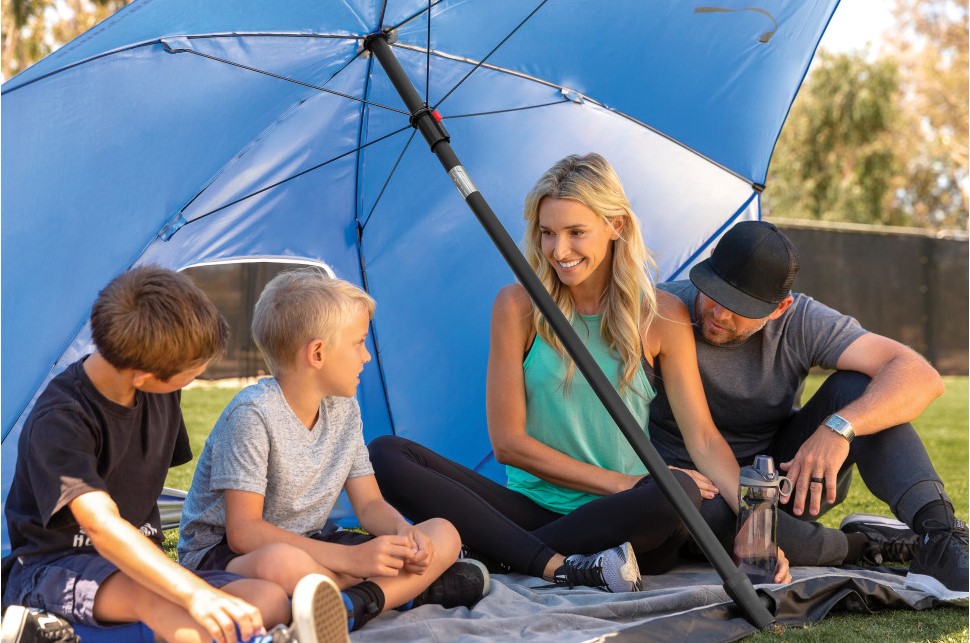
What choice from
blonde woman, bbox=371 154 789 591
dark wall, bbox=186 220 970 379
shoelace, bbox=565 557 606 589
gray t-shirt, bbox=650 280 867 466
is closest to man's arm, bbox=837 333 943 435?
gray t-shirt, bbox=650 280 867 466

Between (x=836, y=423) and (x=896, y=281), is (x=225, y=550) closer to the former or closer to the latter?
(x=836, y=423)

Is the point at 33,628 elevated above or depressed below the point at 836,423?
above

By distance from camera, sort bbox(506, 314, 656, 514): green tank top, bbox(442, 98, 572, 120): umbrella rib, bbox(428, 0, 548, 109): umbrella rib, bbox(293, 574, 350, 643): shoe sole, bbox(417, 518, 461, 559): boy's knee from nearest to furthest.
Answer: bbox(293, 574, 350, 643): shoe sole < bbox(417, 518, 461, 559): boy's knee < bbox(506, 314, 656, 514): green tank top < bbox(428, 0, 548, 109): umbrella rib < bbox(442, 98, 572, 120): umbrella rib

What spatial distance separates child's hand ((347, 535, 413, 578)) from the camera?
7.47 ft

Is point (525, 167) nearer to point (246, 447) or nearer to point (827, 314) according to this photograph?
point (827, 314)

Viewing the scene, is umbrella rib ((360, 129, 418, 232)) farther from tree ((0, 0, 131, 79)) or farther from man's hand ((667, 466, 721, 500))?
tree ((0, 0, 131, 79))

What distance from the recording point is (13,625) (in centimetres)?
198

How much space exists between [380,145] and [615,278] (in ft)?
3.25

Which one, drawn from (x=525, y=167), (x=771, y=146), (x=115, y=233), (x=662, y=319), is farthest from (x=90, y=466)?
(x=771, y=146)

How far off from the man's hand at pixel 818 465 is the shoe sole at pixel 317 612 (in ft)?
4.44

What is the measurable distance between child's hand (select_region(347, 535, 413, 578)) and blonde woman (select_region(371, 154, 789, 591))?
0.49m

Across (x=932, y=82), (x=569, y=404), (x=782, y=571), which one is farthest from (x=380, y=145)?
(x=932, y=82)

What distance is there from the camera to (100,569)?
2.00 meters

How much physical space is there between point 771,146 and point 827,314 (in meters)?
0.87
